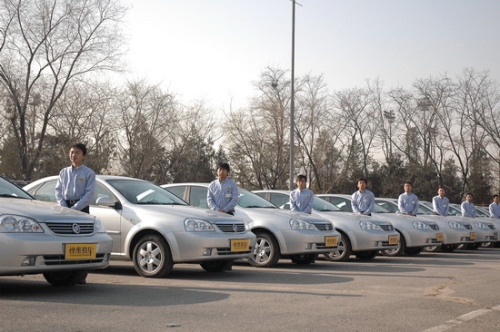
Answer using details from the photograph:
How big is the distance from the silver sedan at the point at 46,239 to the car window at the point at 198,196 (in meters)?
4.53

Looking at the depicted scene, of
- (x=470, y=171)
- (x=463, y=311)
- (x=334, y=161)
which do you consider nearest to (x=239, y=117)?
(x=334, y=161)

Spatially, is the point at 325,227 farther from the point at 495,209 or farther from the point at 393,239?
the point at 495,209

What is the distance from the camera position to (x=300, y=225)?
1222cm

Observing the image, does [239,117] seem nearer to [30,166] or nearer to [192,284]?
[30,166]

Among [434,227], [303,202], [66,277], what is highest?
[303,202]

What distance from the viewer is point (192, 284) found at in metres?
9.25

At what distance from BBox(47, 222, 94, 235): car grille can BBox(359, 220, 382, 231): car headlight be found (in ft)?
24.7

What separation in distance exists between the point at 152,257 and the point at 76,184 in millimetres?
1589

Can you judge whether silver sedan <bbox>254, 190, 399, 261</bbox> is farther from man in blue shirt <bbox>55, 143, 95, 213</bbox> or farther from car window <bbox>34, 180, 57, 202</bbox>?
man in blue shirt <bbox>55, 143, 95, 213</bbox>

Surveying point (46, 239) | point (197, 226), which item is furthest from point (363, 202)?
point (46, 239)

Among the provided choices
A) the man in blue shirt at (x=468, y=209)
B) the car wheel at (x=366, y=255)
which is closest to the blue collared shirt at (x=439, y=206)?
the man in blue shirt at (x=468, y=209)

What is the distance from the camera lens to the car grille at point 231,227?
10.2 m

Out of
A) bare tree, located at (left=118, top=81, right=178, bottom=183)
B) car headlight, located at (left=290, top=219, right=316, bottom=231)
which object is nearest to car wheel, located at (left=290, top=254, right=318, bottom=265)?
car headlight, located at (left=290, top=219, right=316, bottom=231)

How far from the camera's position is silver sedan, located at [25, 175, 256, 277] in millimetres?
9766
